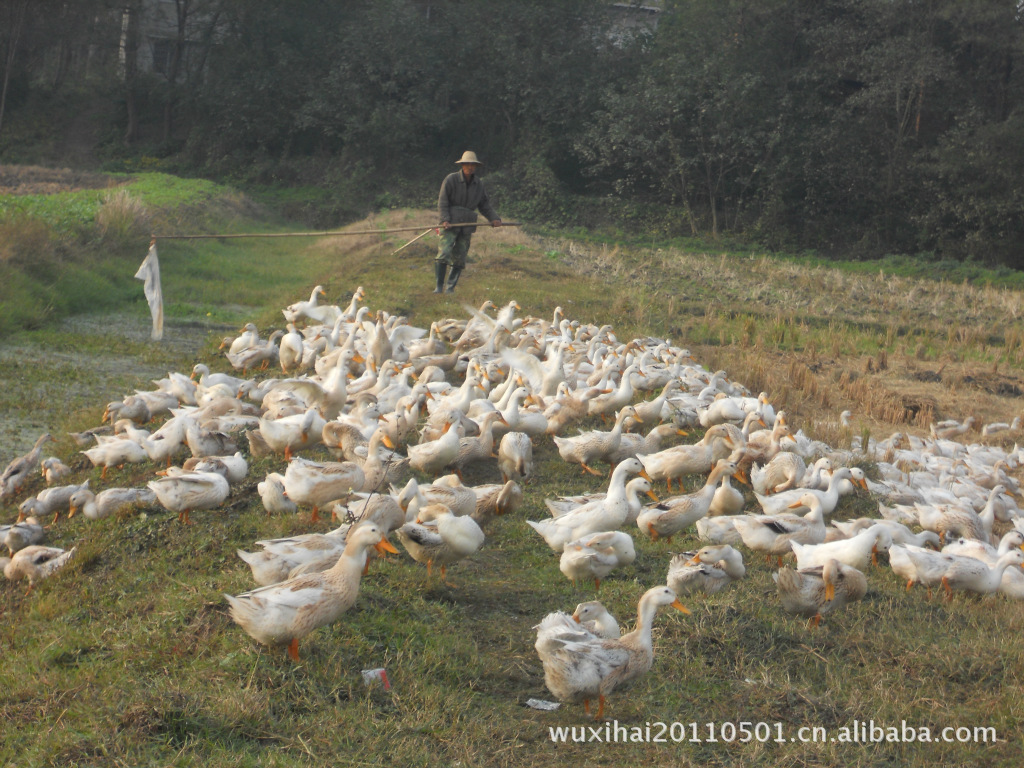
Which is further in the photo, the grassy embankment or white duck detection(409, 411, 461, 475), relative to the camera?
white duck detection(409, 411, 461, 475)

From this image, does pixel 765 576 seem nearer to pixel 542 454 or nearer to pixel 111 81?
pixel 542 454

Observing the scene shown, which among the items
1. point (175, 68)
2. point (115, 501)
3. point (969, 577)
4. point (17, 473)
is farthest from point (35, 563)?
point (175, 68)

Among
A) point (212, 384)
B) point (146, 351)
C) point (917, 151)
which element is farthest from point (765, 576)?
point (917, 151)

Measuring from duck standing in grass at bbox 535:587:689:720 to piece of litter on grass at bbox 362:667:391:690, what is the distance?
0.73 meters

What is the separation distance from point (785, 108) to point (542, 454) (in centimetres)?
2846

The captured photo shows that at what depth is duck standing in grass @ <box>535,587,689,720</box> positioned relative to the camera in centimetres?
435

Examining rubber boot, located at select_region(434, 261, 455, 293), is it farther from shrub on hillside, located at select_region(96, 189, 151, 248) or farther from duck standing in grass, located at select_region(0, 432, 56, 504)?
duck standing in grass, located at select_region(0, 432, 56, 504)

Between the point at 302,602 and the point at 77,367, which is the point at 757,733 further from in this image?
the point at 77,367

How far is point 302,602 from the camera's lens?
432 centimetres

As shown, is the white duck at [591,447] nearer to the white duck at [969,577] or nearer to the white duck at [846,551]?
the white duck at [846,551]

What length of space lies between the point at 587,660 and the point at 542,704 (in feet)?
1.23

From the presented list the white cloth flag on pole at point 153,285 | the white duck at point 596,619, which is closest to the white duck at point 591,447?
the white duck at point 596,619

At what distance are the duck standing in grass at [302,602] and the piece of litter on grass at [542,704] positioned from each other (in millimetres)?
976

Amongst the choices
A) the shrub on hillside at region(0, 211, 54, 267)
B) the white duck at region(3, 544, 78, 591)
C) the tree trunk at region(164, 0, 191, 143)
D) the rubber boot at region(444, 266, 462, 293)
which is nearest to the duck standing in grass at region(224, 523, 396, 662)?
the white duck at region(3, 544, 78, 591)
